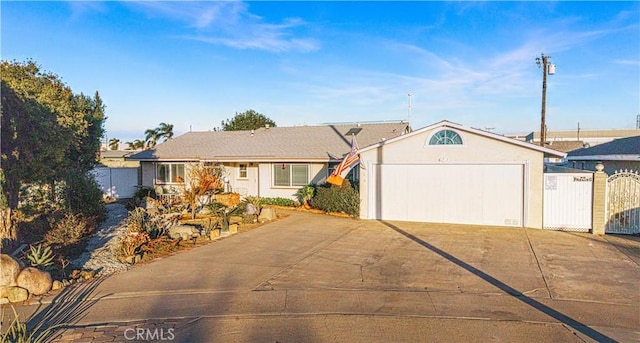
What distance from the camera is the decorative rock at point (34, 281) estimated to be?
24.2 ft

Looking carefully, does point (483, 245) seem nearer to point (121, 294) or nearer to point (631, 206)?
point (631, 206)

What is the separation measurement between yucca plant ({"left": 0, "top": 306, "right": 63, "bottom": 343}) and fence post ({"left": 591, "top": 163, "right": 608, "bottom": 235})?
1435 cm

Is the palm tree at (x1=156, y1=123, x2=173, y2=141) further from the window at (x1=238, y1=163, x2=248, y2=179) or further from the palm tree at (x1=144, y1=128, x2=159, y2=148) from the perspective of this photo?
the window at (x1=238, y1=163, x2=248, y2=179)

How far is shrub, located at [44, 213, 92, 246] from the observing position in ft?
34.8

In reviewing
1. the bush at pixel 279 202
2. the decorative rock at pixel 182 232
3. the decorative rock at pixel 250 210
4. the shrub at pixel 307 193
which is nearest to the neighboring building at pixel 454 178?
the shrub at pixel 307 193

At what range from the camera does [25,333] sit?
219 inches

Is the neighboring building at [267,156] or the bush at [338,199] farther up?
the neighboring building at [267,156]

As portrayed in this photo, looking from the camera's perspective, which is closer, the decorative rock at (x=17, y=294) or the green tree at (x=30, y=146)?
the decorative rock at (x=17, y=294)

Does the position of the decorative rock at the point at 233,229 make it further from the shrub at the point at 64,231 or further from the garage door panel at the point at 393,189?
the garage door panel at the point at 393,189

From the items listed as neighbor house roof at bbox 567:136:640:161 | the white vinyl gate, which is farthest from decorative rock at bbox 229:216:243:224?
neighbor house roof at bbox 567:136:640:161

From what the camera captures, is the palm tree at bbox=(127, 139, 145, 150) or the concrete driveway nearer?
the concrete driveway

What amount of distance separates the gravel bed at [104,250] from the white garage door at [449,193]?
9.22m

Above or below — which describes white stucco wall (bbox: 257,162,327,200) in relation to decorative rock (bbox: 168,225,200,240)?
above

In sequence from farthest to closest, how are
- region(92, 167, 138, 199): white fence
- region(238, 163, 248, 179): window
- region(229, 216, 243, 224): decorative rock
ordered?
region(92, 167, 138, 199): white fence
region(238, 163, 248, 179): window
region(229, 216, 243, 224): decorative rock
